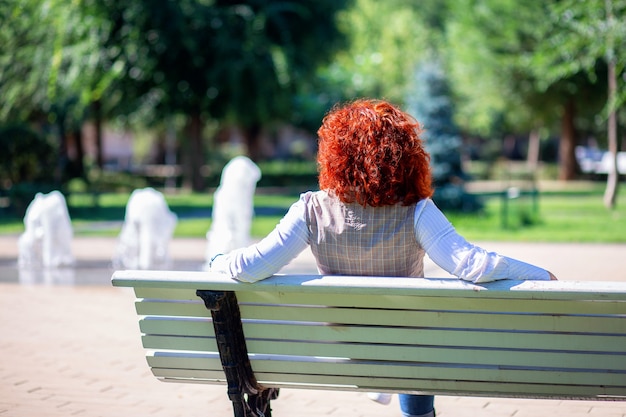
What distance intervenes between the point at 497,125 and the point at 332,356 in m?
51.3

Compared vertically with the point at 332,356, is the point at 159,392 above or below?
below

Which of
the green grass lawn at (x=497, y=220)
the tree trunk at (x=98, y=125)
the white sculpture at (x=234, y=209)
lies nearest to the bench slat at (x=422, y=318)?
the white sculpture at (x=234, y=209)

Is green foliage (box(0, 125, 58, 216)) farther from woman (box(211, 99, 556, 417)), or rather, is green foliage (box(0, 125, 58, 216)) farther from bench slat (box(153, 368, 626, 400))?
woman (box(211, 99, 556, 417))

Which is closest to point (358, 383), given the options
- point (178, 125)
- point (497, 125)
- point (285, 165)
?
point (178, 125)

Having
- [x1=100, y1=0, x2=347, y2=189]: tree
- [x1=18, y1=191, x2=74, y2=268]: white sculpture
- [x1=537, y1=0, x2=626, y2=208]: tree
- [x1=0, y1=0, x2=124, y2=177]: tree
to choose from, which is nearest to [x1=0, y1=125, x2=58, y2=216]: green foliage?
[x1=0, y1=0, x2=124, y2=177]: tree

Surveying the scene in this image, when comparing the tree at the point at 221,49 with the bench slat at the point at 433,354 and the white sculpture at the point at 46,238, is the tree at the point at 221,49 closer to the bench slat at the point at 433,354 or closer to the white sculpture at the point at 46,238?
the white sculpture at the point at 46,238

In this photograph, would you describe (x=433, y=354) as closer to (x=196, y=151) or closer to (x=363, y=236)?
(x=363, y=236)

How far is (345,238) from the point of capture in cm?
347

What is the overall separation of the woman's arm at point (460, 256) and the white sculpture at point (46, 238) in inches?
346

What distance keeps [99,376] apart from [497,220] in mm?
14334

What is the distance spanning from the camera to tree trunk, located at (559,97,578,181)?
36.0 metres

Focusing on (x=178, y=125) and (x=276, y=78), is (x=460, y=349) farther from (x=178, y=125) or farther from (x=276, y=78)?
(x=178, y=125)

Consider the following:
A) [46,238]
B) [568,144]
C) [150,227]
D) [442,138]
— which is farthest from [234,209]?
[568,144]

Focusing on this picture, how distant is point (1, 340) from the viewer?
7.02 metres
